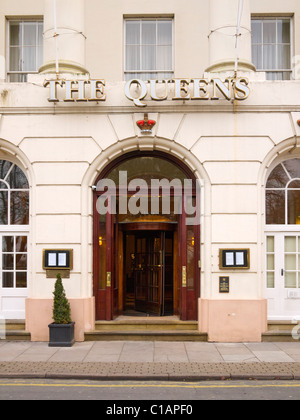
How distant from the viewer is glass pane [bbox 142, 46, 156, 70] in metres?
12.8

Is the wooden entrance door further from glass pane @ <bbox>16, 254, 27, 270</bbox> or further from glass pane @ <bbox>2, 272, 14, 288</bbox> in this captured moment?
glass pane @ <bbox>2, 272, 14, 288</bbox>

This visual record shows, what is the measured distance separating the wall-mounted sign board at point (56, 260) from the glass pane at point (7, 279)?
52.0 inches

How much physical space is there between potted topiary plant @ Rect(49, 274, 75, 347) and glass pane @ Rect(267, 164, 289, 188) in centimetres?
591

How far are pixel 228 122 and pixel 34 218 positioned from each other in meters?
5.35

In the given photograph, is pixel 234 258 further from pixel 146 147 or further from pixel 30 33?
pixel 30 33

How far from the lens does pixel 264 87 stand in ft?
36.1

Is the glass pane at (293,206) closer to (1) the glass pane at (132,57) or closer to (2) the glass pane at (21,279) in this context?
(1) the glass pane at (132,57)

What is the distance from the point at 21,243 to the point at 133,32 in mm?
6778

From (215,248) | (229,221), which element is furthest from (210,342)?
(229,221)

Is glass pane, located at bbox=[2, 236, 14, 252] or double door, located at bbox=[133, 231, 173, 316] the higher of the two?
glass pane, located at bbox=[2, 236, 14, 252]

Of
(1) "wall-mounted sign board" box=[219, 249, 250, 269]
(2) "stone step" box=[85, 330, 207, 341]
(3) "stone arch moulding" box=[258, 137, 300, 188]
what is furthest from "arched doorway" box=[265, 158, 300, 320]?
(2) "stone step" box=[85, 330, 207, 341]

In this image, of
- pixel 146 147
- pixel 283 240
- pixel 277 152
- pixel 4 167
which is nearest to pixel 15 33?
pixel 4 167

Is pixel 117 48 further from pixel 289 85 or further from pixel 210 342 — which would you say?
pixel 210 342

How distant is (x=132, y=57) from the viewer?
12.8m
